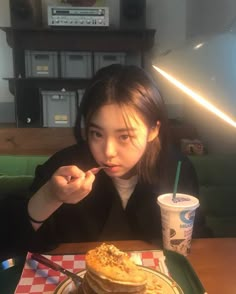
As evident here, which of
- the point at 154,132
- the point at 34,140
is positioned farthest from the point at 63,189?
the point at 34,140

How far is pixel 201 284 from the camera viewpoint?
0.75 metres

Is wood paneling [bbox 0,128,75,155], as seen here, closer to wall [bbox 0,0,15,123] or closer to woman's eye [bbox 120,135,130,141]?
woman's eye [bbox 120,135,130,141]

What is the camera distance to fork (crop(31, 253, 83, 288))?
751 mm

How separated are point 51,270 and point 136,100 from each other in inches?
20.3

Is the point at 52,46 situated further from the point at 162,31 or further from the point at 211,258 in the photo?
the point at 211,258

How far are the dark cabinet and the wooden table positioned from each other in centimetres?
288

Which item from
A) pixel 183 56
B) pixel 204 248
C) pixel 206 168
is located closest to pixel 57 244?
pixel 204 248

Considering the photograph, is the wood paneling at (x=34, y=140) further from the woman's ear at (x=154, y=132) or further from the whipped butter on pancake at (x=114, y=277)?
the whipped butter on pancake at (x=114, y=277)

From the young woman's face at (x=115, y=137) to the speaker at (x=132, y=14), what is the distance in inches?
112

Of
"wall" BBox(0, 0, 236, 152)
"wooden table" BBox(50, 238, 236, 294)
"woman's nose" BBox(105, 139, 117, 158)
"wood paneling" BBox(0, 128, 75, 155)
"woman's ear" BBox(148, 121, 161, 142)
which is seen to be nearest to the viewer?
"wooden table" BBox(50, 238, 236, 294)

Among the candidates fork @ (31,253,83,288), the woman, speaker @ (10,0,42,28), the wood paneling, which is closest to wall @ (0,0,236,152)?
speaker @ (10,0,42,28)

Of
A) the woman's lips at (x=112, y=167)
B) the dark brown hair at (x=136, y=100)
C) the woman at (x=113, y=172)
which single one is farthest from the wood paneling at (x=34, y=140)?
the woman's lips at (x=112, y=167)

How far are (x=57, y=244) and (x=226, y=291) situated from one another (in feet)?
1.45

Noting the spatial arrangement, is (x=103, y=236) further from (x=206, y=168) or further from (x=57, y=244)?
(x=206, y=168)
